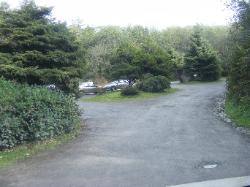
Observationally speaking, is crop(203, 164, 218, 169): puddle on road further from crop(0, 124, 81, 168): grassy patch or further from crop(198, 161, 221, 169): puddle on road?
crop(0, 124, 81, 168): grassy patch

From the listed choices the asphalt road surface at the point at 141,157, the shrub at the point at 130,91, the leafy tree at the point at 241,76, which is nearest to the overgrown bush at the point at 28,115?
the asphalt road surface at the point at 141,157

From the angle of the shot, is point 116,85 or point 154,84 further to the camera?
point 116,85

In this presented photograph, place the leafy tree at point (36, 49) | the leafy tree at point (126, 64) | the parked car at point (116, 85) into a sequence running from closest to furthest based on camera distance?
the leafy tree at point (36, 49) < the leafy tree at point (126, 64) < the parked car at point (116, 85)

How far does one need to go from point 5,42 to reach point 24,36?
3.13ft

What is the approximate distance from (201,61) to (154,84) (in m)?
16.8

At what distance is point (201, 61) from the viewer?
56.1 metres

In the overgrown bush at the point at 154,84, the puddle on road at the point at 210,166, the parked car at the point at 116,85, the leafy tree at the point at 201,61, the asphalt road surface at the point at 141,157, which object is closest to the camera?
the asphalt road surface at the point at 141,157

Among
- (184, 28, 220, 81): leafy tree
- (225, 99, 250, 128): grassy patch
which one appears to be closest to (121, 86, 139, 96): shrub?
(225, 99, 250, 128): grassy patch

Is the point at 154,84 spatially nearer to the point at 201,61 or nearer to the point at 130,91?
the point at 130,91

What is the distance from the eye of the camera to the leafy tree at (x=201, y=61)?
5559 cm

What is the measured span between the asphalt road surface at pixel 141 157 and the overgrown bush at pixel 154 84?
1896 cm

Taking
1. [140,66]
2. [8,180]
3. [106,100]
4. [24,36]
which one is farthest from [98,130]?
[140,66]

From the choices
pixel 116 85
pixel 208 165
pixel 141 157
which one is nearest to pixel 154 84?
pixel 116 85

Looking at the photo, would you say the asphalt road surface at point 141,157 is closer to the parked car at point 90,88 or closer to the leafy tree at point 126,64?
the leafy tree at point 126,64
